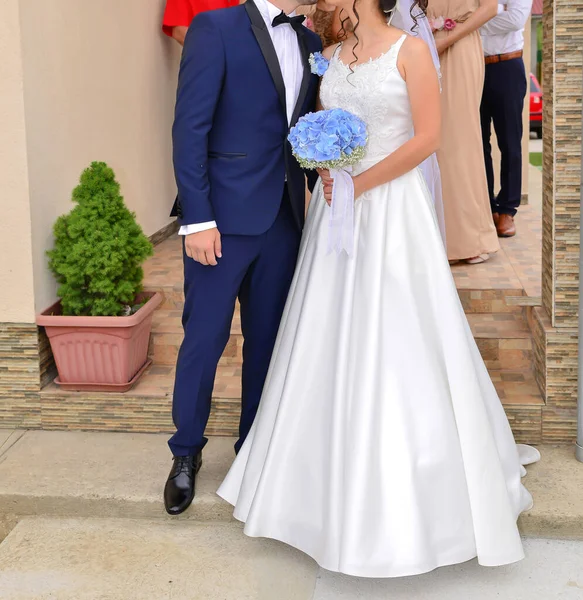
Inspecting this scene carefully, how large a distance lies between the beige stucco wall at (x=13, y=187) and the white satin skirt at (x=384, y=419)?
1398 millimetres

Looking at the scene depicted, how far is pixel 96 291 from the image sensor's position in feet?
13.6

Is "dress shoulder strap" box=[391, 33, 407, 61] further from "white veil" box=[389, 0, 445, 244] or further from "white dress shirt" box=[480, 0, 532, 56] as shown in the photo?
"white dress shirt" box=[480, 0, 532, 56]

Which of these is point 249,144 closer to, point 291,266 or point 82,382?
point 291,266

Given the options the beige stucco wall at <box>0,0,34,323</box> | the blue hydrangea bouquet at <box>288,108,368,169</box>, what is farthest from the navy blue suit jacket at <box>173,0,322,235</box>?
the beige stucco wall at <box>0,0,34,323</box>

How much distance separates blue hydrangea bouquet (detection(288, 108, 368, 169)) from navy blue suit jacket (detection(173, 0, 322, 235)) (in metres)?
0.22

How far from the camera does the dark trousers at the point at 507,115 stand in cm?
582

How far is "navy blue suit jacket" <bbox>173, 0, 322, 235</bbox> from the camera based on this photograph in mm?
3150

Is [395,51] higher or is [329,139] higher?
[395,51]

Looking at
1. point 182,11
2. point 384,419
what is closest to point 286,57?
point 384,419

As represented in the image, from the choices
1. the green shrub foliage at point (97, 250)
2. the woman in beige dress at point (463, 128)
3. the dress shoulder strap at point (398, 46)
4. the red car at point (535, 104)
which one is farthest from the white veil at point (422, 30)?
the red car at point (535, 104)

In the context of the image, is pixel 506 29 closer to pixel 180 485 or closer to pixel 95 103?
pixel 95 103

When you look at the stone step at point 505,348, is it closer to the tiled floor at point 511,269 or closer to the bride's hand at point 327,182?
the tiled floor at point 511,269

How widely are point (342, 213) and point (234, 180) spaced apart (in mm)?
399

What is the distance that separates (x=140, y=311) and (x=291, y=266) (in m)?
0.96
